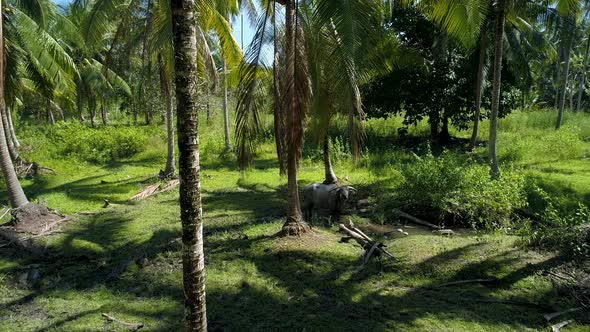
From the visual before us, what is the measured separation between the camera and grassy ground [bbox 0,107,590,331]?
586 centimetres

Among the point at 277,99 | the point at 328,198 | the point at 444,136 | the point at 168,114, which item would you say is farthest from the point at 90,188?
the point at 444,136

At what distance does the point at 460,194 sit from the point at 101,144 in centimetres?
1549

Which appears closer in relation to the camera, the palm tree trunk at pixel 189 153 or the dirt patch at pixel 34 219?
the palm tree trunk at pixel 189 153

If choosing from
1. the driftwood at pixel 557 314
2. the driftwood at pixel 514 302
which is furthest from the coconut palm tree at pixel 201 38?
the driftwood at pixel 557 314

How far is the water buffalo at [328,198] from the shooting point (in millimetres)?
10398

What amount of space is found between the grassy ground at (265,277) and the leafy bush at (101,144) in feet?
25.4

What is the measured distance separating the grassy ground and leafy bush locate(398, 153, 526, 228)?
2.36 ft

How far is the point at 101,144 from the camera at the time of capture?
1995cm

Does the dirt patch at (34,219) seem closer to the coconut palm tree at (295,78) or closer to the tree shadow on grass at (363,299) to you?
the coconut palm tree at (295,78)

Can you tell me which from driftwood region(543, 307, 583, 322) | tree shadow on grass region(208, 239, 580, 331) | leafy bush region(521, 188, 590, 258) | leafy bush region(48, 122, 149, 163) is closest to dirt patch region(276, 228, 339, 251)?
tree shadow on grass region(208, 239, 580, 331)

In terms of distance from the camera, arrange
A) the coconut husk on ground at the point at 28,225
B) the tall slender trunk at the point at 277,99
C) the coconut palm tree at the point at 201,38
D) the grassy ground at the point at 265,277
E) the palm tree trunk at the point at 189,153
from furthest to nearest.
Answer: the coconut palm tree at the point at 201,38, the coconut husk on ground at the point at 28,225, the tall slender trunk at the point at 277,99, the grassy ground at the point at 265,277, the palm tree trunk at the point at 189,153

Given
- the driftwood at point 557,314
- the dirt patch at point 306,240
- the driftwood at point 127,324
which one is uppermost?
the dirt patch at point 306,240

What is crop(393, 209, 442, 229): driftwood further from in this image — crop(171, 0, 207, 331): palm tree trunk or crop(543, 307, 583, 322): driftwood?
crop(171, 0, 207, 331): palm tree trunk

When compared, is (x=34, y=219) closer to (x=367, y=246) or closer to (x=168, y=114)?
(x=168, y=114)
